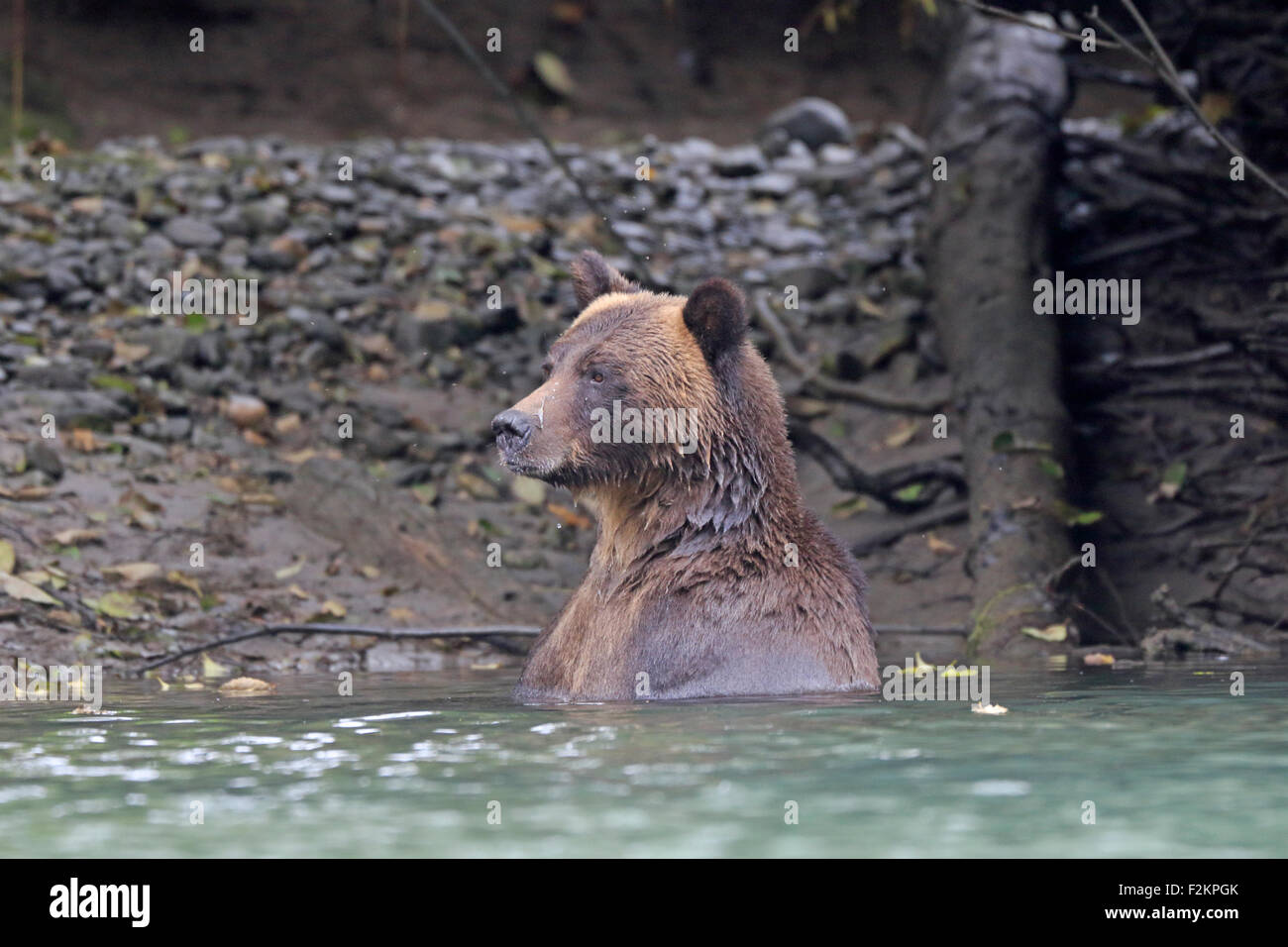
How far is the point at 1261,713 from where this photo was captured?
17.7 ft

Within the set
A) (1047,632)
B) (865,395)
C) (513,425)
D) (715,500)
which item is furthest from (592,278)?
(865,395)

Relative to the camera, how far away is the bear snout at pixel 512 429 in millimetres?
6031

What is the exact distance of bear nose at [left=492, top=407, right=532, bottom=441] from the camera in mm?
6027

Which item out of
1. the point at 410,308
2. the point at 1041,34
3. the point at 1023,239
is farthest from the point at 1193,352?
the point at 410,308

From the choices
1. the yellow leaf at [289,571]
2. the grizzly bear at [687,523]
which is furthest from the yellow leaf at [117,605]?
the grizzly bear at [687,523]

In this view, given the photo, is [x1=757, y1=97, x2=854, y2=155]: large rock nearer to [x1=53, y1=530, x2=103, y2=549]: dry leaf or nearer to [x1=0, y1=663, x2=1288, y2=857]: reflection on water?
[x1=53, y1=530, x2=103, y2=549]: dry leaf

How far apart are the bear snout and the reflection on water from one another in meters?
1.01

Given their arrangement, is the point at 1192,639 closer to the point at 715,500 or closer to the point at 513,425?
the point at 715,500

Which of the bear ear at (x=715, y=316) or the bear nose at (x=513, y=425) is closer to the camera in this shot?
the bear nose at (x=513, y=425)

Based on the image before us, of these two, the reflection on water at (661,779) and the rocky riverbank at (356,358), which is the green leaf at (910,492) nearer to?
the rocky riverbank at (356,358)

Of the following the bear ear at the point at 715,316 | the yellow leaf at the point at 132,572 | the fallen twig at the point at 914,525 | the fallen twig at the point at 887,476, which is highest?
the bear ear at the point at 715,316

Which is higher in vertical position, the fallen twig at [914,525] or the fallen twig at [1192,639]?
the fallen twig at [914,525]

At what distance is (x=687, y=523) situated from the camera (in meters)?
6.15

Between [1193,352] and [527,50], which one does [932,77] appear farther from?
[527,50]
